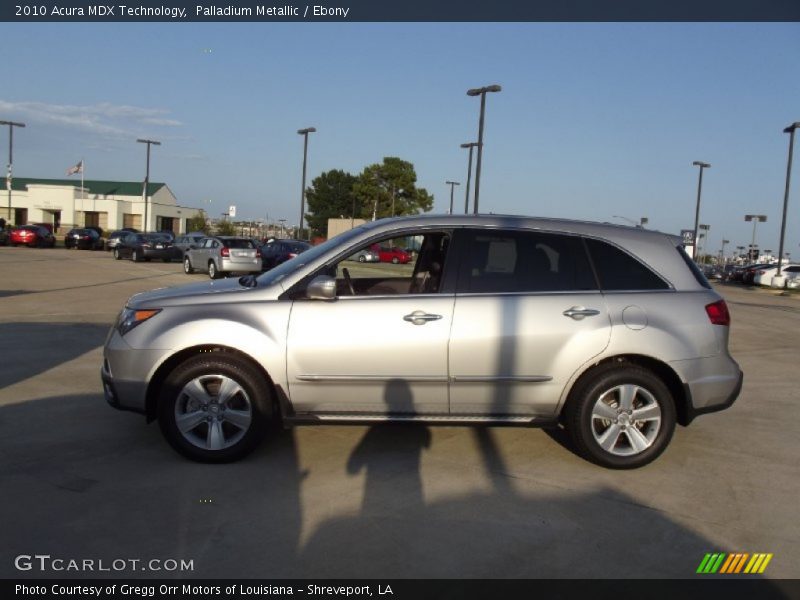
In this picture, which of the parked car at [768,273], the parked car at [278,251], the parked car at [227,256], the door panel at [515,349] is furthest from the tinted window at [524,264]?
the parked car at [768,273]

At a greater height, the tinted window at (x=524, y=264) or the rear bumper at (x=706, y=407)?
the tinted window at (x=524, y=264)

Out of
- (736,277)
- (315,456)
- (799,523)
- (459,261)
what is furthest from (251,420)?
(736,277)

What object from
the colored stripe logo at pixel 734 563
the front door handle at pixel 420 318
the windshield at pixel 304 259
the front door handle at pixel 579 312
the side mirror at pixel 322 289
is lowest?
the colored stripe logo at pixel 734 563

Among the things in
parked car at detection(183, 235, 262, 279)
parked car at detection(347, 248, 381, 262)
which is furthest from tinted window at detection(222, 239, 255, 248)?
parked car at detection(347, 248, 381, 262)

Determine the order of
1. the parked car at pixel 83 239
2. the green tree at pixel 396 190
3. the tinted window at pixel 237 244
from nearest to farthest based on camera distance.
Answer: the tinted window at pixel 237 244 → the parked car at pixel 83 239 → the green tree at pixel 396 190

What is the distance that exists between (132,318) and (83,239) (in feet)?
137

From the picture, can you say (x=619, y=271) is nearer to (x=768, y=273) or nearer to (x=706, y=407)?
(x=706, y=407)

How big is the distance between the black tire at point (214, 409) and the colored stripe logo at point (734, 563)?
287cm

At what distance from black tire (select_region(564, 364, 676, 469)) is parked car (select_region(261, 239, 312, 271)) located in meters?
22.0

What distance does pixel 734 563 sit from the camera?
3762 millimetres

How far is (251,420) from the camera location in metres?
4.82

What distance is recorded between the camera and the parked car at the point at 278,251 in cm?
2661

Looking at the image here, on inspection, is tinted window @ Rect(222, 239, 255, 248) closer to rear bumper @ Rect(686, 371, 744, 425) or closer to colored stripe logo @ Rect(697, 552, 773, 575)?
rear bumper @ Rect(686, 371, 744, 425)

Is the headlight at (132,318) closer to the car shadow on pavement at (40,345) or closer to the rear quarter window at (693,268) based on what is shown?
the car shadow on pavement at (40,345)
